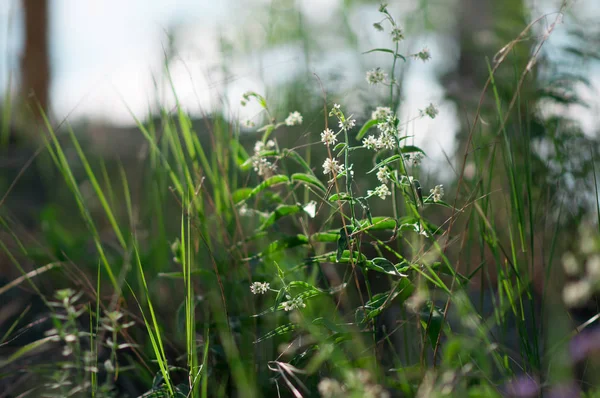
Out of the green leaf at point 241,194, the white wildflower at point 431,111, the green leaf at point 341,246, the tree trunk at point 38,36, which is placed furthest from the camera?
the tree trunk at point 38,36

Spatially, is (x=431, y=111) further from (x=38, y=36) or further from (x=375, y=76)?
(x=38, y=36)

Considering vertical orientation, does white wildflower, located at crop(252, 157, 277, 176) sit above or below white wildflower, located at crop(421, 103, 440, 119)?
below

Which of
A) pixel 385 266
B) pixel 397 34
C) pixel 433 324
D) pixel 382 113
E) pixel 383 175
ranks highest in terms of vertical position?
pixel 397 34

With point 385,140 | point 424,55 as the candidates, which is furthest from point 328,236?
point 424,55

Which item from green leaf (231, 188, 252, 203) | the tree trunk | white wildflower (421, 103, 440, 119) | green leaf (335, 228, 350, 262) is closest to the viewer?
green leaf (335, 228, 350, 262)

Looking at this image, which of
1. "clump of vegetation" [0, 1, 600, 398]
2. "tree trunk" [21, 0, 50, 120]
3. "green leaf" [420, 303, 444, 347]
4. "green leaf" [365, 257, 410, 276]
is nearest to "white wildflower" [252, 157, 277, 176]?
"clump of vegetation" [0, 1, 600, 398]

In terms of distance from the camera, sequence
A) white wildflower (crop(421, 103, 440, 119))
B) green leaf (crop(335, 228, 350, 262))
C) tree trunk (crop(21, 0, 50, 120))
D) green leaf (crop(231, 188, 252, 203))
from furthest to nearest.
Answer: tree trunk (crop(21, 0, 50, 120)), green leaf (crop(231, 188, 252, 203)), white wildflower (crop(421, 103, 440, 119)), green leaf (crop(335, 228, 350, 262))

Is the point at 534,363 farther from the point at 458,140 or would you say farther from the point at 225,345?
the point at 458,140

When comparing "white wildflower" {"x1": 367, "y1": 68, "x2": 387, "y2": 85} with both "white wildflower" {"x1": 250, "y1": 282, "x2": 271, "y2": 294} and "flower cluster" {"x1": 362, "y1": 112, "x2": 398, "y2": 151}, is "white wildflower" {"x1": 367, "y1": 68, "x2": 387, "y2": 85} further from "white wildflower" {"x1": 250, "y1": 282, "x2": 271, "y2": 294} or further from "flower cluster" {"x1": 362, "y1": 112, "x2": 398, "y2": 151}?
"white wildflower" {"x1": 250, "y1": 282, "x2": 271, "y2": 294}

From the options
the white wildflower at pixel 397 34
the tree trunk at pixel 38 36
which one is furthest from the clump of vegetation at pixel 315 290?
the tree trunk at pixel 38 36

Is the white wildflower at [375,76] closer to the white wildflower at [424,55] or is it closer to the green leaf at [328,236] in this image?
the white wildflower at [424,55]

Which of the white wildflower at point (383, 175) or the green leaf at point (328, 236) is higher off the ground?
the white wildflower at point (383, 175)

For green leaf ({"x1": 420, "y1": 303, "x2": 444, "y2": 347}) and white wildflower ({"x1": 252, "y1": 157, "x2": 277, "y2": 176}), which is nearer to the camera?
green leaf ({"x1": 420, "y1": 303, "x2": 444, "y2": 347})

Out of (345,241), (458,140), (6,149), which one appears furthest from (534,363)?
(6,149)
